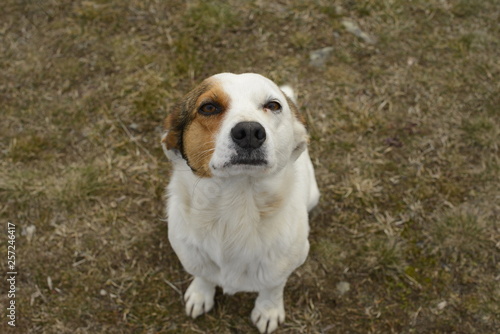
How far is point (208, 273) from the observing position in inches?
142

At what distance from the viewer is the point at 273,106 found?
308 cm

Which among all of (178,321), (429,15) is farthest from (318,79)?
(178,321)

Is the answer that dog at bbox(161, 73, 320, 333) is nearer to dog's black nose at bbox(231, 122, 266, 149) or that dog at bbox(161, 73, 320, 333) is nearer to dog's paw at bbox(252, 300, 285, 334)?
dog's black nose at bbox(231, 122, 266, 149)

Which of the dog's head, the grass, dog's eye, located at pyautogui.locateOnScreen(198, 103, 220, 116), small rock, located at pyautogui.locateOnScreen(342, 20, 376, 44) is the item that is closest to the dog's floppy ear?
the dog's head

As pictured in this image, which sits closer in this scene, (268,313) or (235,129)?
(235,129)

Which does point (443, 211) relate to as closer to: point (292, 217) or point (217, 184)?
point (292, 217)

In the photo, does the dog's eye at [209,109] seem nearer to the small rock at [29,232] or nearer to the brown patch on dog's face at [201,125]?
the brown patch on dog's face at [201,125]

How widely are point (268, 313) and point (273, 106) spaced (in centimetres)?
196

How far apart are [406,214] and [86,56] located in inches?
164

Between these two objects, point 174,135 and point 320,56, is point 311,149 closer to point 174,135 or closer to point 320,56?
point 320,56

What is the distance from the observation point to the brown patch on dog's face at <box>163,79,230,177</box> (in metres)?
2.94

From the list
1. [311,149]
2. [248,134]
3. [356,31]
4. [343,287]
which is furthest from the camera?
[356,31]

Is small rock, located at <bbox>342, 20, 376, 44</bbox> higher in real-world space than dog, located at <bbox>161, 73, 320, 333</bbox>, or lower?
lower

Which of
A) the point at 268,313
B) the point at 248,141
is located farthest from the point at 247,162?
the point at 268,313
